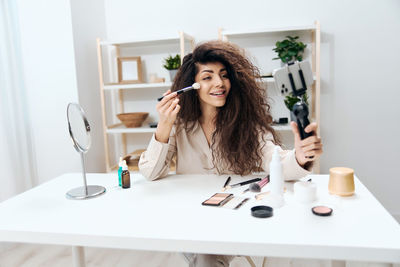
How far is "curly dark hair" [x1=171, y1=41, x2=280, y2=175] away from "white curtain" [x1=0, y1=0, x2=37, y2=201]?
1.51 m

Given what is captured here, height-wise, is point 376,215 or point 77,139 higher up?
point 77,139

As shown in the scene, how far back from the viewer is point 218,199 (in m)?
1.18

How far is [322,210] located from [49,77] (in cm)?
236

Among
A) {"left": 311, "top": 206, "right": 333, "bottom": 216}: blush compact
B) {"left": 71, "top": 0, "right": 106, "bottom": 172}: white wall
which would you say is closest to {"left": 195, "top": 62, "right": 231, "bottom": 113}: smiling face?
{"left": 311, "top": 206, "right": 333, "bottom": 216}: blush compact

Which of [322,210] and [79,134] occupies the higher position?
[79,134]

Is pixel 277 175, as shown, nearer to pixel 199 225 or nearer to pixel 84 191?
pixel 199 225

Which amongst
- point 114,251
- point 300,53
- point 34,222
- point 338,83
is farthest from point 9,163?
point 338,83

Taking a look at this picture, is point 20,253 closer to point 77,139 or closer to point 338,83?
point 77,139

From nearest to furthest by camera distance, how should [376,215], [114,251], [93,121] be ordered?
[376,215]
[114,251]
[93,121]

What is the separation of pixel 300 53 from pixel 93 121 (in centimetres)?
174

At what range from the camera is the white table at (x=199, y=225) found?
2.83ft

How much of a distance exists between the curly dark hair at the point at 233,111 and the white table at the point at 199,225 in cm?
26

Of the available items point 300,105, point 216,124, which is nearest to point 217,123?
point 216,124

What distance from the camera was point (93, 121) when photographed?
2949mm
